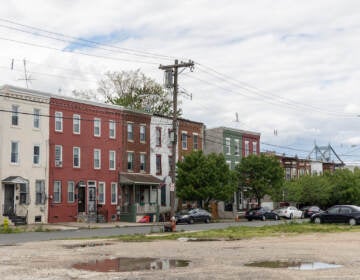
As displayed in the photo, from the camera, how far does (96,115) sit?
2112 inches

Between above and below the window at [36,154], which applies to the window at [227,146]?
above

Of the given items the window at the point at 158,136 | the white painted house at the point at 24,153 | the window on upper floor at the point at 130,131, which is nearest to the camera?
the white painted house at the point at 24,153

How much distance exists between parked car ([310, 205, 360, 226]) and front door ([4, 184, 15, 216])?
22.5 meters

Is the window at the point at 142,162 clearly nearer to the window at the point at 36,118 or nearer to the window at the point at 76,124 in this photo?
the window at the point at 76,124

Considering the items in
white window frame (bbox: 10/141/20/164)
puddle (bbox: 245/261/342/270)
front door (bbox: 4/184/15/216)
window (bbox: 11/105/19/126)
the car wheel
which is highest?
window (bbox: 11/105/19/126)

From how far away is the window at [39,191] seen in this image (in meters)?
47.8

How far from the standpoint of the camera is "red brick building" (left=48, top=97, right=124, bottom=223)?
1953 inches

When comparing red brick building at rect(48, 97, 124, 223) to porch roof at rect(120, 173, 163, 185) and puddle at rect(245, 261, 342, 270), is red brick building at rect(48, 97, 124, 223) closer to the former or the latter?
porch roof at rect(120, 173, 163, 185)

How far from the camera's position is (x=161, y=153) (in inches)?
2434

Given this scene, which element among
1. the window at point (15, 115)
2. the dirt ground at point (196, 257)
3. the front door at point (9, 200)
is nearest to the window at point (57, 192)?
the front door at point (9, 200)

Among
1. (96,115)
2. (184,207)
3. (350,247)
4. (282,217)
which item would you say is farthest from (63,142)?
(350,247)

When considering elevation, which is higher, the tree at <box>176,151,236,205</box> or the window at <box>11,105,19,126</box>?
the window at <box>11,105,19,126</box>

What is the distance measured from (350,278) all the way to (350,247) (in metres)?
9.69

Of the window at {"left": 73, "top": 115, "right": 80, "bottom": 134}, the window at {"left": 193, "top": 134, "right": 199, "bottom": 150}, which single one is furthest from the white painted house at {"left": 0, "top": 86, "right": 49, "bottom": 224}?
Answer: the window at {"left": 193, "top": 134, "right": 199, "bottom": 150}
